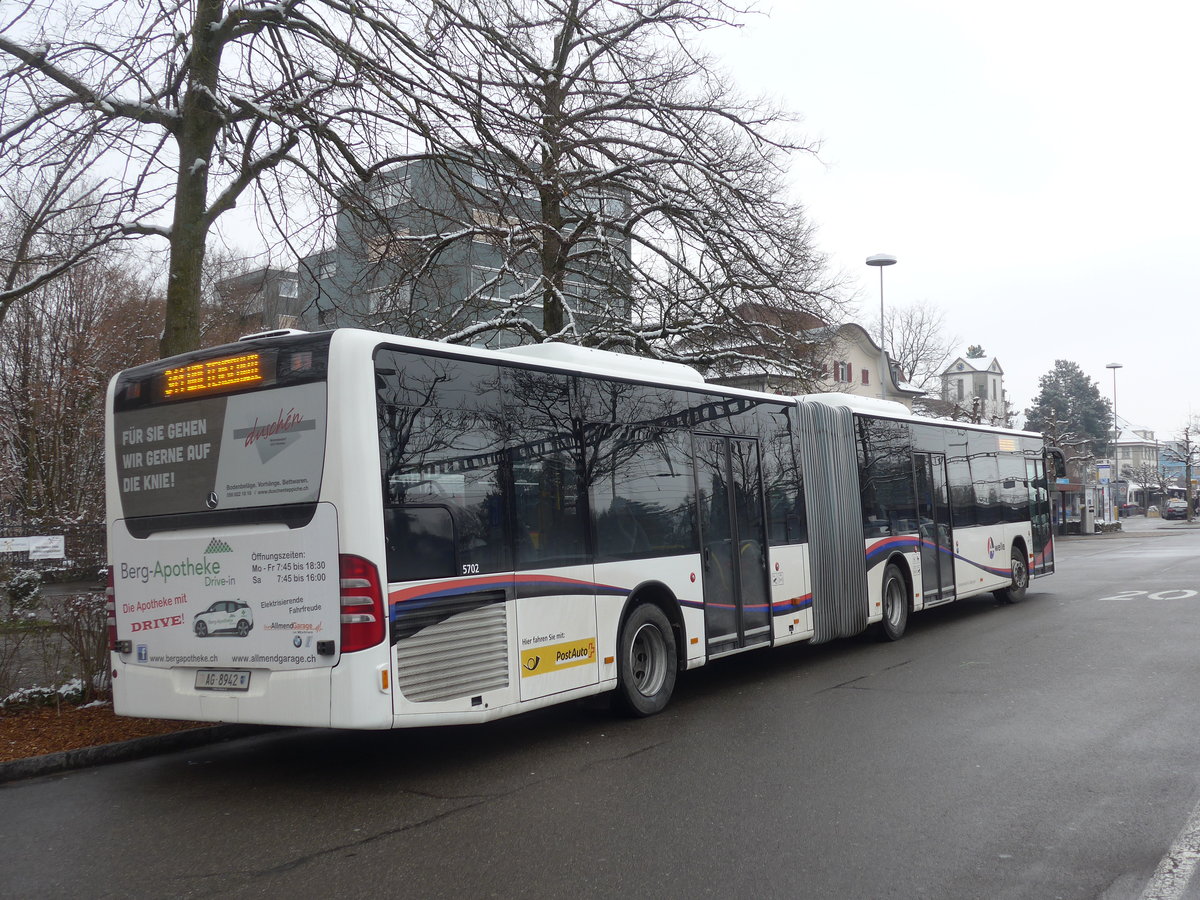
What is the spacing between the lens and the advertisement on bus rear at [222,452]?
6988 mm

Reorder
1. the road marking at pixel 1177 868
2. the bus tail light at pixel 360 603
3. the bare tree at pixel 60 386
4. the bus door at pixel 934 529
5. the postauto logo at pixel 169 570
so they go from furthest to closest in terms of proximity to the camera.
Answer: the bare tree at pixel 60 386, the bus door at pixel 934 529, the postauto logo at pixel 169 570, the bus tail light at pixel 360 603, the road marking at pixel 1177 868

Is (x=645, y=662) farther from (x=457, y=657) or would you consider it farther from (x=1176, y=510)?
(x=1176, y=510)

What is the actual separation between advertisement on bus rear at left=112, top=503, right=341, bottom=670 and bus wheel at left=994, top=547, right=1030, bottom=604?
Result: 14.5 m

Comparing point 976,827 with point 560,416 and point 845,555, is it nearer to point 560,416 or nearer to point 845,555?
point 560,416

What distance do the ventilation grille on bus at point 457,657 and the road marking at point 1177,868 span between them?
13.7 ft

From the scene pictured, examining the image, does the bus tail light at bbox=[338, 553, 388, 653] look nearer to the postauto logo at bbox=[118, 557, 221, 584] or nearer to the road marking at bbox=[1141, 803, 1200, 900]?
the postauto logo at bbox=[118, 557, 221, 584]

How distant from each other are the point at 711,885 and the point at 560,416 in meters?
4.45

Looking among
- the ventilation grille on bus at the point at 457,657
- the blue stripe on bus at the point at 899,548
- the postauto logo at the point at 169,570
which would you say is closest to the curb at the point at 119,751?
the postauto logo at the point at 169,570

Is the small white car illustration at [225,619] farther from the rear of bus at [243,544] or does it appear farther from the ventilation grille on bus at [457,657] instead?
the ventilation grille on bus at [457,657]

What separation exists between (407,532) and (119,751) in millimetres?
→ 3299

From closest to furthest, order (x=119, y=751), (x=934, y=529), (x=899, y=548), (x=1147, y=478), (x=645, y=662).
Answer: (x=119, y=751)
(x=645, y=662)
(x=899, y=548)
(x=934, y=529)
(x=1147, y=478)

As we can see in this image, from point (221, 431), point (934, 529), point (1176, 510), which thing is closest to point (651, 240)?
point (934, 529)

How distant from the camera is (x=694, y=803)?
20.9 ft

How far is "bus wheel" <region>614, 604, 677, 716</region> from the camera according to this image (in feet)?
29.8
